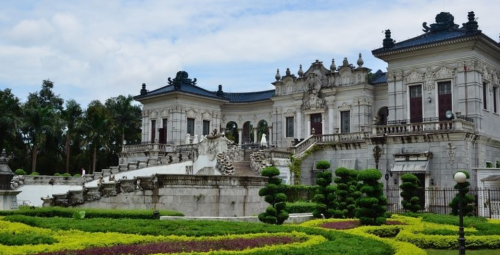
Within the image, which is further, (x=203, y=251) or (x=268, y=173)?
(x=268, y=173)

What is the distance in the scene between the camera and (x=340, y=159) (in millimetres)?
37219

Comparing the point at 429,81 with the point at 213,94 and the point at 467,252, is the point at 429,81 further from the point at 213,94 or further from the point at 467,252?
the point at 213,94

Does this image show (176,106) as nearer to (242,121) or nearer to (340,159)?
(242,121)

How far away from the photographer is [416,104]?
35312mm

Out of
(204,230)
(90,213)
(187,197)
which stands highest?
(187,197)

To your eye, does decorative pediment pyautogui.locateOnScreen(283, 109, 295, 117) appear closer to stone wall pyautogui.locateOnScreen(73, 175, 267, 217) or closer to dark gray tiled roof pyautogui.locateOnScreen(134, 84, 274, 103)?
dark gray tiled roof pyautogui.locateOnScreen(134, 84, 274, 103)

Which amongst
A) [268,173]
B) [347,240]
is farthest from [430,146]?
[347,240]

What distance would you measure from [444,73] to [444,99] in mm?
1729

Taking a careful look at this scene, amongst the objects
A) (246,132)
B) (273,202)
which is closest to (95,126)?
(246,132)

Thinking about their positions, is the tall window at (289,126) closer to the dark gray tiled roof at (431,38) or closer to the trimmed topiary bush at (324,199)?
the dark gray tiled roof at (431,38)

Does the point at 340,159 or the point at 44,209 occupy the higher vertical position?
the point at 340,159

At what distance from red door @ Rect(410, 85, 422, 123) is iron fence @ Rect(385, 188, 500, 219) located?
560cm

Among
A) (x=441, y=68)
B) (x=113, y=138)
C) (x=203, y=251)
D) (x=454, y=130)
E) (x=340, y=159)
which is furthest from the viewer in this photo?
(x=113, y=138)

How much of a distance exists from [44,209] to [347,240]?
12103 millimetres
